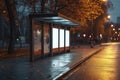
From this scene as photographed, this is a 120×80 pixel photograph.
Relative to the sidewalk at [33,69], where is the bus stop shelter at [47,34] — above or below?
above

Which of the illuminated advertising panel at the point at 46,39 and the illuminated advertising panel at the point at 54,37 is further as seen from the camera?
the illuminated advertising panel at the point at 54,37

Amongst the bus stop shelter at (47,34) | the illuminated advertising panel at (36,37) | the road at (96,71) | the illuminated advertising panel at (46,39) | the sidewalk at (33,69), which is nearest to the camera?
the sidewalk at (33,69)

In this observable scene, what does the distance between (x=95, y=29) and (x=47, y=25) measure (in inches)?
2264

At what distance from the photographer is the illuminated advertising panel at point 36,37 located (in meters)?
24.2

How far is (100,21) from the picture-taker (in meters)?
83.8

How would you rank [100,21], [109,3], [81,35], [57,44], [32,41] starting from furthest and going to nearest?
1. [81,35]
2. [100,21]
3. [109,3]
4. [57,44]
5. [32,41]

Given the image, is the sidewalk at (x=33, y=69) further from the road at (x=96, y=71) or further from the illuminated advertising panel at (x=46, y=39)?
the illuminated advertising panel at (x=46, y=39)

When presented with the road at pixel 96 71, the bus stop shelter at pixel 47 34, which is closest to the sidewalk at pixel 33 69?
the road at pixel 96 71

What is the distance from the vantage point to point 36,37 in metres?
24.9

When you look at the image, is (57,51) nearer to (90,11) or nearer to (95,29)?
(90,11)

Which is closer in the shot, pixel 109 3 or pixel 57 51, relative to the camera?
pixel 57 51

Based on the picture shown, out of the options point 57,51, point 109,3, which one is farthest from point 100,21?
point 57,51

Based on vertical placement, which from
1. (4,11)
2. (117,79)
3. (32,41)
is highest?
(4,11)

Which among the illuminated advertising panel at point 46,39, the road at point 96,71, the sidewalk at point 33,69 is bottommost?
the road at point 96,71
